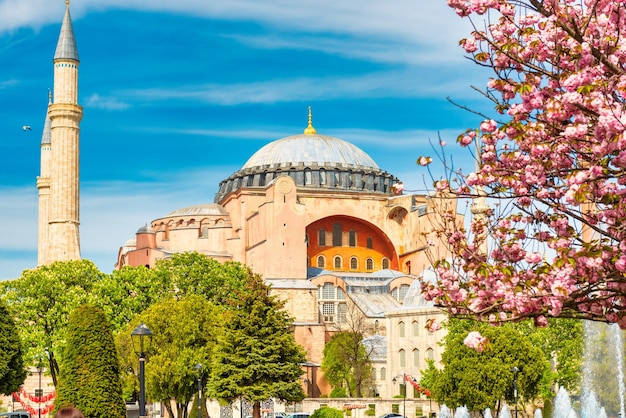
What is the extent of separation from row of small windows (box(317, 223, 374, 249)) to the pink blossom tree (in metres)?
73.4

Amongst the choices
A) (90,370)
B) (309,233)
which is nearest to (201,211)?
(309,233)

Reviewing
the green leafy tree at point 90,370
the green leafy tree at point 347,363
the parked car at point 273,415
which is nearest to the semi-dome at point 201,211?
the green leafy tree at point 347,363

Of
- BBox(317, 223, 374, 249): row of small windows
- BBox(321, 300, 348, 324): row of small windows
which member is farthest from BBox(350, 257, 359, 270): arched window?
BBox(321, 300, 348, 324): row of small windows

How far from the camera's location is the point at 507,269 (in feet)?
40.9

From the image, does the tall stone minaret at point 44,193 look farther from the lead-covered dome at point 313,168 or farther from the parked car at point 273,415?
the parked car at point 273,415

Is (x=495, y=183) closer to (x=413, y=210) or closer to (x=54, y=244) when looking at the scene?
(x=54, y=244)

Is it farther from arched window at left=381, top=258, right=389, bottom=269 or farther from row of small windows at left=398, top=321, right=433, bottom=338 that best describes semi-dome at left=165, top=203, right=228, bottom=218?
row of small windows at left=398, top=321, right=433, bottom=338

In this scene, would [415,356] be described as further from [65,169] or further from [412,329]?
[65,169]

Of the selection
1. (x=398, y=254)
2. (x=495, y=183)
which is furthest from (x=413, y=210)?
(x=495, y=183)

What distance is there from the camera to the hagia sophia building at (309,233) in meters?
69.7

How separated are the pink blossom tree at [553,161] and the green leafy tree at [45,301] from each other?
137ft

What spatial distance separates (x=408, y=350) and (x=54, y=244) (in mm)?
26647

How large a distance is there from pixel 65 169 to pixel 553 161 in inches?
2547

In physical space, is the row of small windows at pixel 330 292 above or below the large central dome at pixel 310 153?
below
